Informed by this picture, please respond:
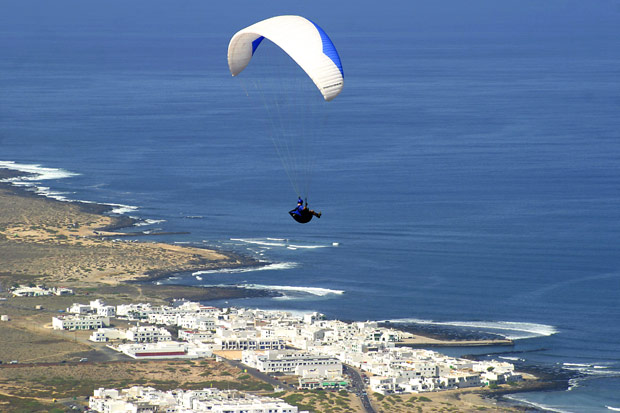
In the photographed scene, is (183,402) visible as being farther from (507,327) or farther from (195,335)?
(507,327)

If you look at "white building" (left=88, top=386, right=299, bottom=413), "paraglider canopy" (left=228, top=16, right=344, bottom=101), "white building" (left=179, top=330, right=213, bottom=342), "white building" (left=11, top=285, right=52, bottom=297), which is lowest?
"white building" (left=88, top=386, right=299, bottom=413)

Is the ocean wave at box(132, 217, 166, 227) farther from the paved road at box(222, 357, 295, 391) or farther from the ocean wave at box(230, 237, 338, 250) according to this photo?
the paved road at box(222, 357, 295, 391)

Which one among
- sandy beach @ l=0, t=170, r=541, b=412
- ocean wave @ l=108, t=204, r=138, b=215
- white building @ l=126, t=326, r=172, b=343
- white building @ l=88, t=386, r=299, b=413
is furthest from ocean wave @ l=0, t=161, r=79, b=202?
white building @ l=88, t=386, r=299, b=413

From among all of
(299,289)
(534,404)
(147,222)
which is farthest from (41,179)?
(534,404)

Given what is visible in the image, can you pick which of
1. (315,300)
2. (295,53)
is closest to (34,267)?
(315,300)

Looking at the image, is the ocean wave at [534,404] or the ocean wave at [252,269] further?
the ocean wave at [252,269]

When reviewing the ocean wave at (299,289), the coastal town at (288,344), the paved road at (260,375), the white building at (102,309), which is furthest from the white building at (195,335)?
the ocean wave at (299,289)

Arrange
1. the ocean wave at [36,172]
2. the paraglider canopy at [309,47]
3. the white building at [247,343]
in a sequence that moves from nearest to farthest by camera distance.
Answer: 1. the paraglider canopy at [309,47]
2. the white building at [247,343]
3. the ocean wave at [36,172]

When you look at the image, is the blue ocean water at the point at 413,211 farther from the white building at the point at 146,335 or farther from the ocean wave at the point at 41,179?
the white building at the point at 146,335
